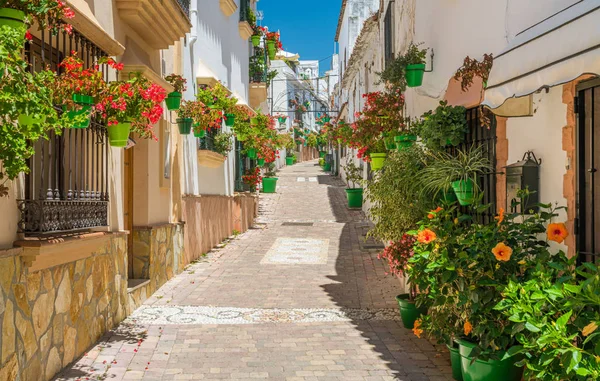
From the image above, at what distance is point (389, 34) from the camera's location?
13398mm

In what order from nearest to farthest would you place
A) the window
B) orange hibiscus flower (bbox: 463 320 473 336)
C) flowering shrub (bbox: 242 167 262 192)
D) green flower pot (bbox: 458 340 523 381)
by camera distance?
green flower pot (bbox: 458 340 523 381) → orange hibiscus flower (bbox: 463 320 473 336) → the window → flowering shrub (bbox: 242 167 262 192)

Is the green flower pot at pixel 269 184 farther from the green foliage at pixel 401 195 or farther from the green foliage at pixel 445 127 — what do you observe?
the green foliage at pixel 445 127

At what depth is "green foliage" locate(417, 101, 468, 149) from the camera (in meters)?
6.98

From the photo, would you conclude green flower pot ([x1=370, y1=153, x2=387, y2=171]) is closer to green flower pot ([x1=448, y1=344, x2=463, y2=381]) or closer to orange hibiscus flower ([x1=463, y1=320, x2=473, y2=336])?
green flower pot ([x1=448, y1=344, x2=463, y2=381])

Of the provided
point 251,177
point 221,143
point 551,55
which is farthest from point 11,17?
point 251,177

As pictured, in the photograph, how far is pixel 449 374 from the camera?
593 cm

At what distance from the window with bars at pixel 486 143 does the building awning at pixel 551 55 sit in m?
1.39

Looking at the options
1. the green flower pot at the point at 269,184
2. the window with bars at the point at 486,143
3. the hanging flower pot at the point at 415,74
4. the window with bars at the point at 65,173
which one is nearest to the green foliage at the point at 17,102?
the window with bars at the point at 65,173

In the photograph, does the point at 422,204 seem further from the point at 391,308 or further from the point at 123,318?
the point at 123,318

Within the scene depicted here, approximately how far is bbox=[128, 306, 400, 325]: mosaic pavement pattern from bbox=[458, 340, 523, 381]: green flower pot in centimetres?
320

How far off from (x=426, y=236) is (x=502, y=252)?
107 cm

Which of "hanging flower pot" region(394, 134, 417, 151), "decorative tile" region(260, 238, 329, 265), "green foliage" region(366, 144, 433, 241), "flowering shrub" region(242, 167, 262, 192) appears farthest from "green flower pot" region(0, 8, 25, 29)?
"flowering shrub" region(242, 167, 262, 192)

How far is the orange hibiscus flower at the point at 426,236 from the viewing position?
567 centimetres

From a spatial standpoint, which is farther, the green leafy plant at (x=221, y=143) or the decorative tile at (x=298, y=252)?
the green leafy plant at (x=221, y=143)
